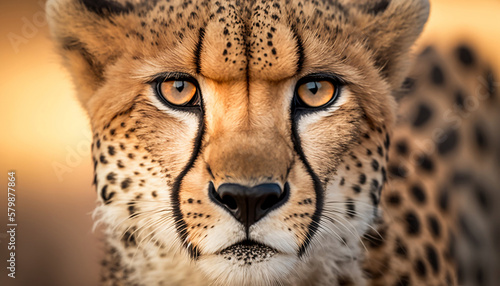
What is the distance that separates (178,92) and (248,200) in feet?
1.12

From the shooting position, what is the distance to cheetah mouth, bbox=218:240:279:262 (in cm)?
112

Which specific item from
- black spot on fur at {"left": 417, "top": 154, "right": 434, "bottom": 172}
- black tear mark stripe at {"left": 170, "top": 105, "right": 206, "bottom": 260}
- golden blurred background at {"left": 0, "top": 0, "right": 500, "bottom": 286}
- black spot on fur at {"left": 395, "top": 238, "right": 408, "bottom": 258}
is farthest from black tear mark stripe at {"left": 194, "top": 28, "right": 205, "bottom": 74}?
black spot on fur at {"left": 417, "top": 154, "right": 434, "bottom": 172}

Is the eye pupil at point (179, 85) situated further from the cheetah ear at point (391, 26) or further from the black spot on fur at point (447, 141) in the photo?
the black spot on fur at point (447, 141)

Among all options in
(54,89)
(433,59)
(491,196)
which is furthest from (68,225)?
(491,196)

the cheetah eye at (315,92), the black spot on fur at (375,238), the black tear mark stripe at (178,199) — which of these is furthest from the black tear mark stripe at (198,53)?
the black spot on fur at (375,238)

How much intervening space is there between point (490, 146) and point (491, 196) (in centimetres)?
20

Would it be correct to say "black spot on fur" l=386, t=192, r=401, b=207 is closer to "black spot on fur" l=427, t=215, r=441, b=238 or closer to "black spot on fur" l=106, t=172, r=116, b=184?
"black spot on fur" l=427, t=215, r=441, b=238

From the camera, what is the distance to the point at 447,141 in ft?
6.72

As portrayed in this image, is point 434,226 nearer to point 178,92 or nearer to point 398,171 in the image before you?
point 398,171

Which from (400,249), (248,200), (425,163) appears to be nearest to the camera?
(248,200)

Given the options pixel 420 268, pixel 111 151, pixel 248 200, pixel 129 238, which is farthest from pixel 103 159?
pixel 420 268

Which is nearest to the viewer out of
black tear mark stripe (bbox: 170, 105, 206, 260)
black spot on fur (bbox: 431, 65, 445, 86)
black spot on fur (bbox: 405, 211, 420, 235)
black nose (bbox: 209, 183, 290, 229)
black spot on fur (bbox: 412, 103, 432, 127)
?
black nose (bbox: 209, 183, 290, 229)

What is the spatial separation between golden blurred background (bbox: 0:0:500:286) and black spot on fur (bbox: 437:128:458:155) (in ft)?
4.11

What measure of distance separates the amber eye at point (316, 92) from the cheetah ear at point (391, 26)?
0.60 ft
